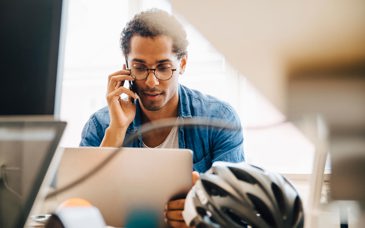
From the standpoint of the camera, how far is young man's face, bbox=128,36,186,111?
746 millimetres

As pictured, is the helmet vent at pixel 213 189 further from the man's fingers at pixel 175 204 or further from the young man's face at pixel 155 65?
the young man's face at pixel 155 65

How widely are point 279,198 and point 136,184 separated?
Answer: 24 cm

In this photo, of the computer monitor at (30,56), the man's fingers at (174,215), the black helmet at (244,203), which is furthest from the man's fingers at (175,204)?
the computer monitor at (30,56)

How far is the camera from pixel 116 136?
74 centimetres

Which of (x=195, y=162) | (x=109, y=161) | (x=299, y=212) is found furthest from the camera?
(x=195, y=162)

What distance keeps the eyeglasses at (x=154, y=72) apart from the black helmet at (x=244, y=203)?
1.10ft

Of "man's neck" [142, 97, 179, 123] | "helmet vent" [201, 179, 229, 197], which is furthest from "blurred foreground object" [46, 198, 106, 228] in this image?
"man's neck" [142, 97, 179, 123]

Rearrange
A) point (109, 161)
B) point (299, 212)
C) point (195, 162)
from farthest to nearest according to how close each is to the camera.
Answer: point (195, 162)
point (109, 161)
point (299, 212)

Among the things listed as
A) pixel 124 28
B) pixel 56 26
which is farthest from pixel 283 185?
pixel 124 28

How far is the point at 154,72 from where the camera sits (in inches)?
29.6

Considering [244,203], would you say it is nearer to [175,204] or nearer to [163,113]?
[175,204]

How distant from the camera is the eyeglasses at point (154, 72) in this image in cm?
74

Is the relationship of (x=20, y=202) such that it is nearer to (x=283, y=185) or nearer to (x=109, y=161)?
(x=109, y=161)

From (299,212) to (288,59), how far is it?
0.18 metres
